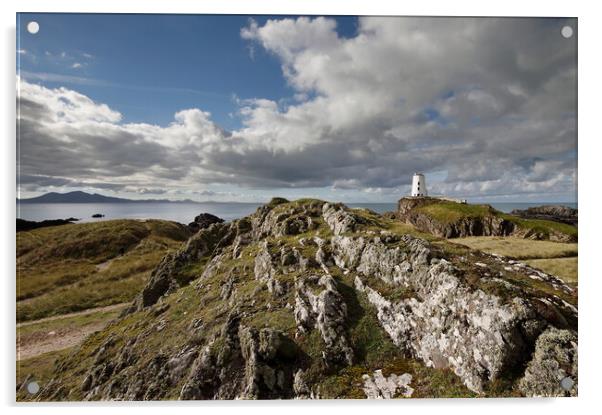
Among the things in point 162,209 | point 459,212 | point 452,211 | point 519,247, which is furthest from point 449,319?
point 162,209

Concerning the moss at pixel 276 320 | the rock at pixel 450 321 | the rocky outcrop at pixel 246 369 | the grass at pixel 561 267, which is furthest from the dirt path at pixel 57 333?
the grass at pixel 561 267

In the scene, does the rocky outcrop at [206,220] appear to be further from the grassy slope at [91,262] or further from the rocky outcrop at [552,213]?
the rocky outcrop at [552,213]

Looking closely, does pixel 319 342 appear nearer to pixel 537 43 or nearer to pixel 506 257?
pixel 506 257

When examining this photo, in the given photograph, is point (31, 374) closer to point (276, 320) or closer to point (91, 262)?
point (276, 320)

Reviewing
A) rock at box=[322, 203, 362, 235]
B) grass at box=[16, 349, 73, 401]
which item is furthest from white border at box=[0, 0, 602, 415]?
rock at box=[322, 203, 362, 235]

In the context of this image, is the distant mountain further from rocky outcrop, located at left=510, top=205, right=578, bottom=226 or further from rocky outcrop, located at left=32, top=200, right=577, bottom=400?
rocky outcrop, located at left=510, top=205, right=578, bottom=226

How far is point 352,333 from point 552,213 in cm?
1041

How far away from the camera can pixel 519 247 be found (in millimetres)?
13336

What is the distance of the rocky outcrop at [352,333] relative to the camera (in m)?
8.12

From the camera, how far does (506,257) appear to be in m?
12.4

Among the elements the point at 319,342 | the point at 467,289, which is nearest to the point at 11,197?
the point at 319,342

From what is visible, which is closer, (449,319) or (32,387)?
(449,319)

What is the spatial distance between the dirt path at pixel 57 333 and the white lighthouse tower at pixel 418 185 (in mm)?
20045
